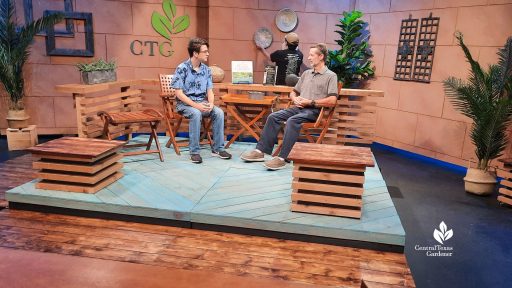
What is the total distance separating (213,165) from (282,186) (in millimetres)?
987

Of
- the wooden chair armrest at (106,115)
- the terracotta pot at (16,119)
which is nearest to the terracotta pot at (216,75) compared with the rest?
the wooden chair armrest at (106,115)

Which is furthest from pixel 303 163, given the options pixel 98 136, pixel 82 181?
pixel 98 136

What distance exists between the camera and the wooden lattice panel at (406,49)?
242 inches

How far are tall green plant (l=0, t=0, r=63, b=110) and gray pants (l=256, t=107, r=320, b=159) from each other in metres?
3.52

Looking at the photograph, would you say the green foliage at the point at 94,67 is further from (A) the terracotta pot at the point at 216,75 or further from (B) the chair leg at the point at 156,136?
(A) the terracotta pot at the point at 216,75

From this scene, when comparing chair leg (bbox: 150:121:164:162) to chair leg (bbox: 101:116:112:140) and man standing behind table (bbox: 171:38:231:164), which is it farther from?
chair leg (bbox: 101:116:112:140)

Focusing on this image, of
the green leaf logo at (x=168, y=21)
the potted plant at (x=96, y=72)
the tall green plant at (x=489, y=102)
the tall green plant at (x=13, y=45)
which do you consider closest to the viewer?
the tall green plant at (x=489, y=102)

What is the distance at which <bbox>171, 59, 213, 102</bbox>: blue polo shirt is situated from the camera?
4598mm

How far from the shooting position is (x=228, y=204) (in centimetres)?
333

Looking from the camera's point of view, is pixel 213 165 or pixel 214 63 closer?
pixel 213 165

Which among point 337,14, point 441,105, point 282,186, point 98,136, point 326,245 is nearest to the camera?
point 326,245

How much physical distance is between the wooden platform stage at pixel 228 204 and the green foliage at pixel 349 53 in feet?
8.69

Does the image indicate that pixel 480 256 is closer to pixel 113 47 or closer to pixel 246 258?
pixel 246 258

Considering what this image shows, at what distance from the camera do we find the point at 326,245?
3.00 metres
